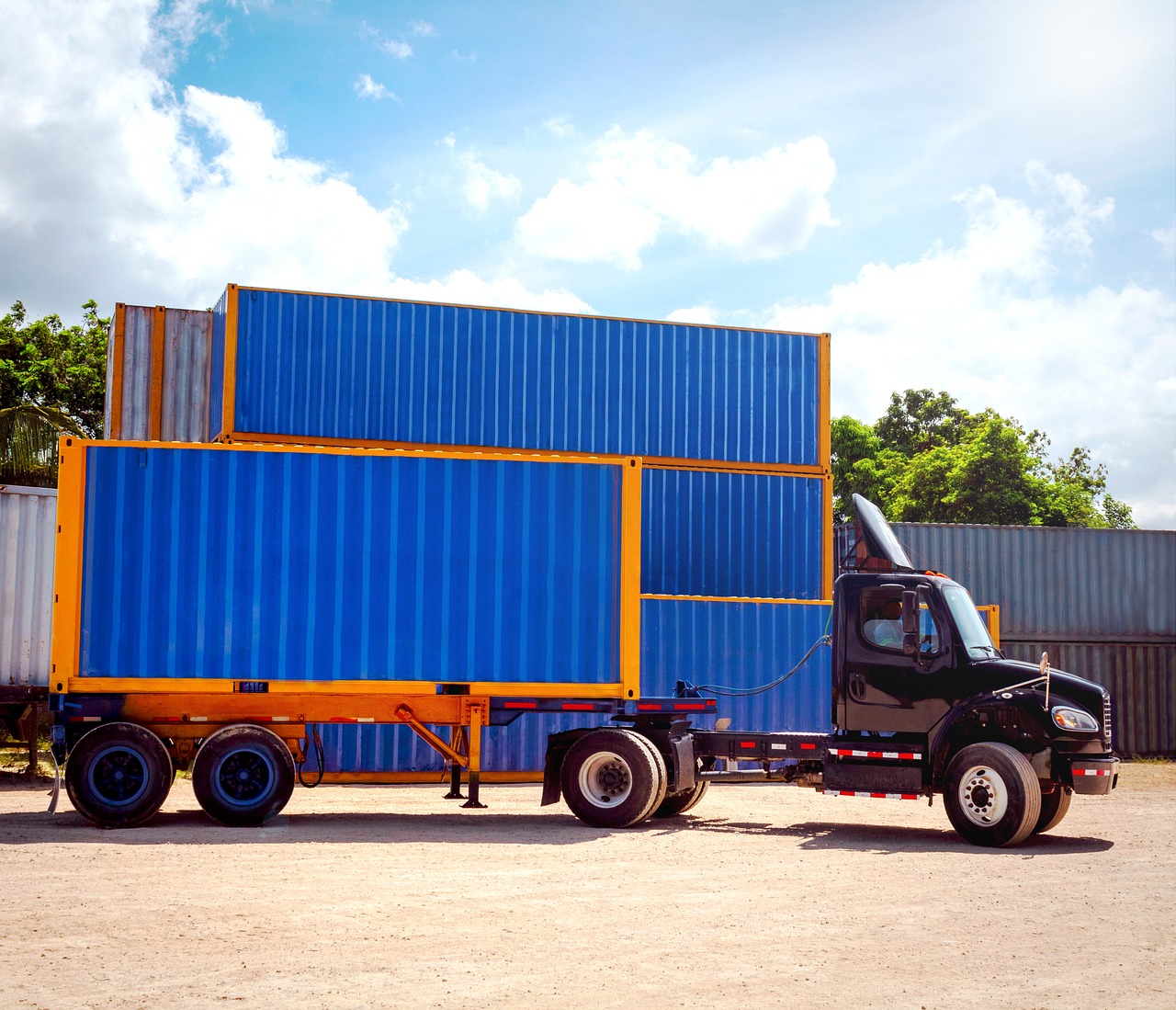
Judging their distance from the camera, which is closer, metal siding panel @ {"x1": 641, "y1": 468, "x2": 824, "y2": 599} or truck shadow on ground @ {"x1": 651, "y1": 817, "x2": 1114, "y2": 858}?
truck shadow on ground @ {"x1": 651, "y1": 817, "x2": 1114, "y2": 858}

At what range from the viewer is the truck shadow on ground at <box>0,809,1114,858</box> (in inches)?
454

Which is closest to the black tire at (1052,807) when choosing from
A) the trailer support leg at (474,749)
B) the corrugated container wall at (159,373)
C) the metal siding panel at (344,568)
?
the metal siding panel at (344,568)

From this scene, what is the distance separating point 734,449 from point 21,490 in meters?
10.7

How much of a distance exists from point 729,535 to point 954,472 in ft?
80.8

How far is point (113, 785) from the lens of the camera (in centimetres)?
1244

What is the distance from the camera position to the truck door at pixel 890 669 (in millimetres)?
12219

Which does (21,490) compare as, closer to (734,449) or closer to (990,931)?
(734,449)

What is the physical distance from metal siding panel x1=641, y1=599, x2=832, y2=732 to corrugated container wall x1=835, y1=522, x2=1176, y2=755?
21.6 feet

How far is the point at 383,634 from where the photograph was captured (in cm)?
1283

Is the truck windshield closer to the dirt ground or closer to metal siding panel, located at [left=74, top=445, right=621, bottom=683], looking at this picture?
the dirt ground

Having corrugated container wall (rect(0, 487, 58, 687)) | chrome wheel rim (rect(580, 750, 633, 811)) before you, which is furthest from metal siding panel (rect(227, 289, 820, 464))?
chrome wheel rim (rect(580, 750, 633, 811))

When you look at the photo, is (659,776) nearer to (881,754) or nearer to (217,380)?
(881,754)

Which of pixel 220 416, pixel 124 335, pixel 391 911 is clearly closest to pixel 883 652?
pixel 391 911

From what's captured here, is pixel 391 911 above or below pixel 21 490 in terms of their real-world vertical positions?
below
